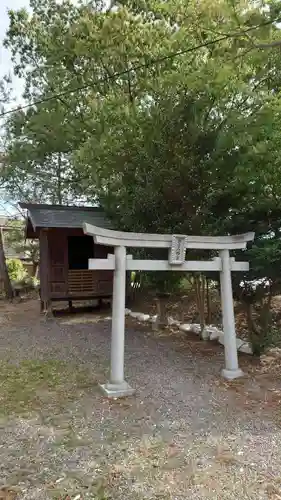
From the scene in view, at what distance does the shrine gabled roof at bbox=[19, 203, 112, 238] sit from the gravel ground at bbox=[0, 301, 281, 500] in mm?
3424

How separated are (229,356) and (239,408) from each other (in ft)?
3.08

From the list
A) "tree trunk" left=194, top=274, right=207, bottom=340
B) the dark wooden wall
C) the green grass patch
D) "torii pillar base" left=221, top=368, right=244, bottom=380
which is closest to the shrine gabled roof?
the dark wooden wall

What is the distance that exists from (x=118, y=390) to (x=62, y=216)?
18.1 ft

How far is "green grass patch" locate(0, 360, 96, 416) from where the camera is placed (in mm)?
3879

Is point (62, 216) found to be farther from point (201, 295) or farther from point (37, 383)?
point (37, 383)

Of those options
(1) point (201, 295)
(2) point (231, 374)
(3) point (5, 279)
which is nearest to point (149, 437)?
(2) point (231, 374)

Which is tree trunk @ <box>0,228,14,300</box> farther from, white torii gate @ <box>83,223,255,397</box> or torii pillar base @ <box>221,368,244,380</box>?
torii pillar base @ <box>221,368,244,380</box>

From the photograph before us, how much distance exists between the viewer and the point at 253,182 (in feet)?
17.1

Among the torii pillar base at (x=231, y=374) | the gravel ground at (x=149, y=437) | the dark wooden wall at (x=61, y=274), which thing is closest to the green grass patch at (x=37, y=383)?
the gravel ground at (x=149, y=437)

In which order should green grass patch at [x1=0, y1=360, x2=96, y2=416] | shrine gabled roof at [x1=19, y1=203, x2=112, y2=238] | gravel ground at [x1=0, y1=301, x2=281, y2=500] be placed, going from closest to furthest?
gravel ground at [x1=0, y1=301, x2=281, y2=500] → green grass patch at [x1=0, y1=360, x2=96, y2=416] → shrine gabled roof at [x1=19, y1=203, x2=112, y2=238]

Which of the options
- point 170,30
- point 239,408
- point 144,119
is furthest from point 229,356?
point 170,30

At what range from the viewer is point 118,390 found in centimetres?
411

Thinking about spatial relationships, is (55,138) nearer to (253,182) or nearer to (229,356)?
(253,182)

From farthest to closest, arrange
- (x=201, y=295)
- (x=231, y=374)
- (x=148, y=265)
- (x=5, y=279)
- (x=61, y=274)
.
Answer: (x=5, y=279), (x=61, y=274), (x=201, y=295), (x=231, y=374), (x=148, y=265)
